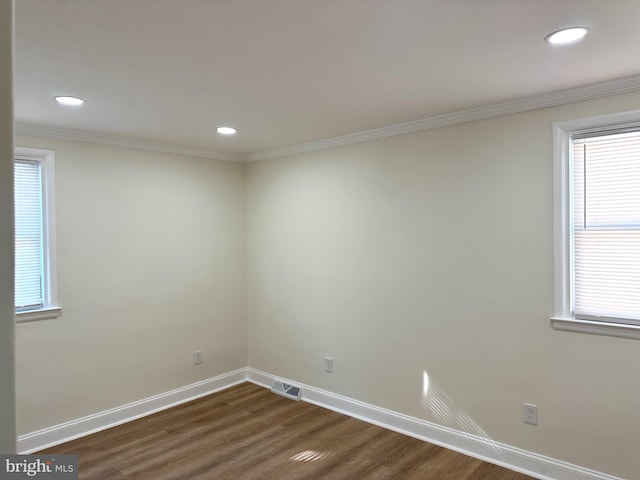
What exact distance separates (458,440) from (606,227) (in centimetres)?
177

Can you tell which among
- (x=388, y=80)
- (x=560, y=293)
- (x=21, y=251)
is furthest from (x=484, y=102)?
(x=21, y=251)

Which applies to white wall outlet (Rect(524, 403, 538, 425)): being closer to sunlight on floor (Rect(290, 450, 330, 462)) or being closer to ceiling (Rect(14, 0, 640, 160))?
sunlight on floor (Rect(290, 450, 330, 462))

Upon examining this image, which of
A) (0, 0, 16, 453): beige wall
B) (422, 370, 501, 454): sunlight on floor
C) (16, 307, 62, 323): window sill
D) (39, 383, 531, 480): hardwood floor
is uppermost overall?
(0, 0, 16, 453): beige wall

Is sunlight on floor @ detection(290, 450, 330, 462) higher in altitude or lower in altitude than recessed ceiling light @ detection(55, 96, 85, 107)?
lower

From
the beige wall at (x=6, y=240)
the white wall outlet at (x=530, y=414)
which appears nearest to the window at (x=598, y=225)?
the white wall outlet at (x=530, y=414)

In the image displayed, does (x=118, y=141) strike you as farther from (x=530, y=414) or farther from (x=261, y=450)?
(x=530, y=414)

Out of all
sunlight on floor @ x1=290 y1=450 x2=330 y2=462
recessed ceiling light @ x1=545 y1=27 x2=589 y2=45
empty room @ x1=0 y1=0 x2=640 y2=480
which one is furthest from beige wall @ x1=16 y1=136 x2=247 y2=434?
recessed ceiling light @ x1=545 y1=27 x2=589 y2=45

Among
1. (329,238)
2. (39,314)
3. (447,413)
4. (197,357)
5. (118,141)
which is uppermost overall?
(118,141)

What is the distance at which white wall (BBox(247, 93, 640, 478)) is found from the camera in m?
2.61

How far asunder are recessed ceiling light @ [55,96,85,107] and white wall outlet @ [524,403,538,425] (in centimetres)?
342

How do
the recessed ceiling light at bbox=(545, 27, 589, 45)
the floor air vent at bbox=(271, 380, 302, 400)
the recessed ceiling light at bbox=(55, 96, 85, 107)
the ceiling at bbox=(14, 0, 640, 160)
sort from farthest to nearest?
the floor air vent at bbox=(271, 380, 302, 400) → the recessed ceiling light at bbox=(55, 96, 85, 107) → the recessed ceiling light at bbox=(545, 27, 589, 45) → the ceiling at bbox=(14, 0, 640, 160)

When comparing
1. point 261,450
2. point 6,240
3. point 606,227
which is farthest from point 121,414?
point 606,227

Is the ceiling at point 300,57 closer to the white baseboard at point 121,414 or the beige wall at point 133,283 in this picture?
the beige wall at point 133,283

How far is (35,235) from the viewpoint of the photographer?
329cm
